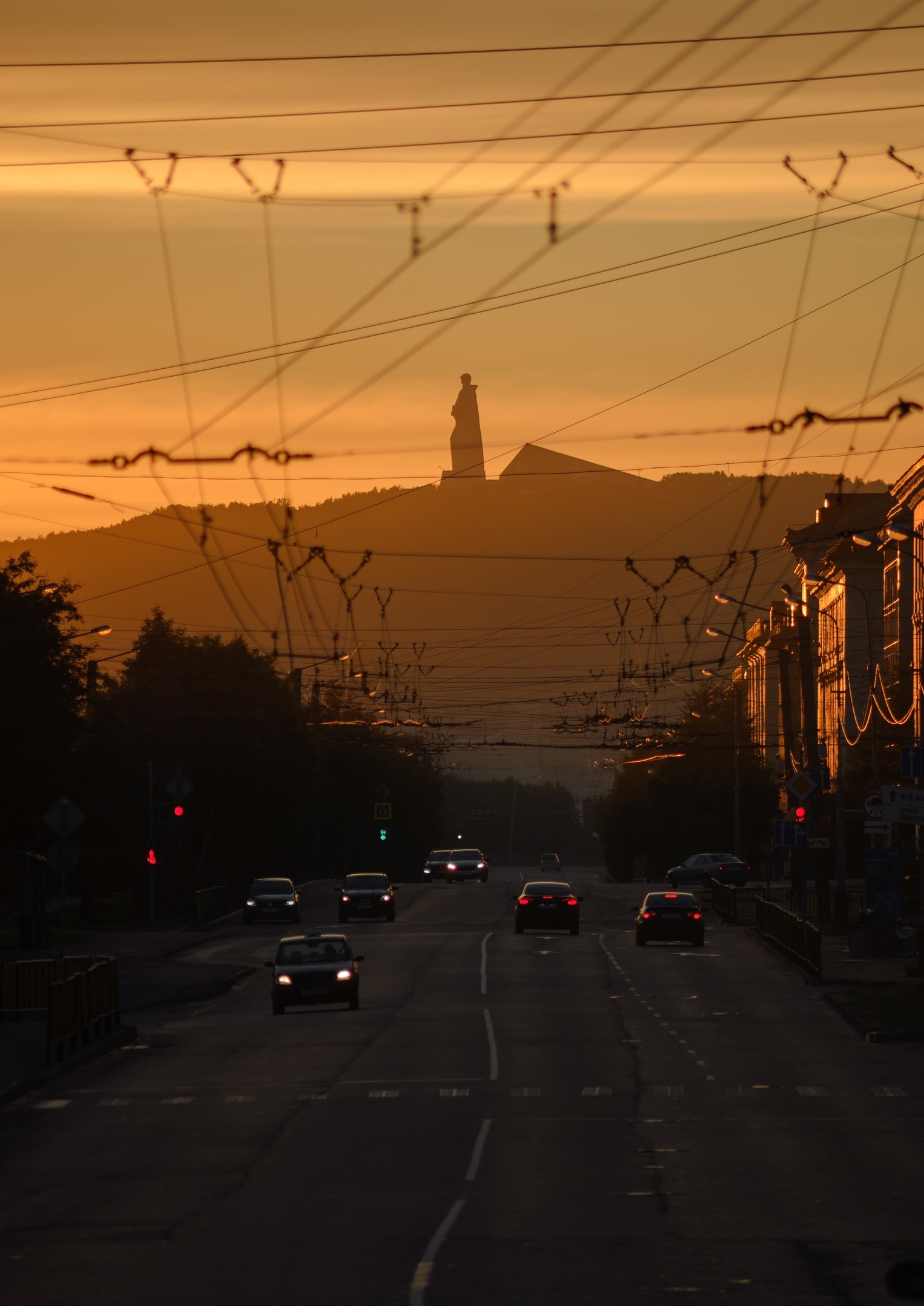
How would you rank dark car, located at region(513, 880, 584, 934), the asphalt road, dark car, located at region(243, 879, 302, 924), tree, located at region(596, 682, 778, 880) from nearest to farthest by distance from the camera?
the asphalt road < dark car, located at region(513, 880, 584, 934) < dark car, located at region(243, 879, 302, 924) < tree, located at region(596, 682, 778, 880)

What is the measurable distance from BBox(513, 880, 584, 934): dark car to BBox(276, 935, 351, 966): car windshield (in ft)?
70.9

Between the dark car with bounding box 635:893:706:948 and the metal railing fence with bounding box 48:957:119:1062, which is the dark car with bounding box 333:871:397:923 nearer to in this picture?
the dark car with bounding box 635:893:706:948

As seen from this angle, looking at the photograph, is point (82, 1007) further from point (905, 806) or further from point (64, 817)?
point (905, 806)

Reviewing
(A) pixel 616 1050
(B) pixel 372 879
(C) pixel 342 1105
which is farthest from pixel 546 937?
(C) pixel 342 1105

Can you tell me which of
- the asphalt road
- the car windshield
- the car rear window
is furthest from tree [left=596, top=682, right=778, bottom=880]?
the asphalt road

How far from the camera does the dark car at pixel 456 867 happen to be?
9038 centimetres

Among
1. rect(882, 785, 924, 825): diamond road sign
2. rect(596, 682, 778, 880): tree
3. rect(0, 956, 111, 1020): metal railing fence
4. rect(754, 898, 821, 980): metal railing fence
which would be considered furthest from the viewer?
rect(596, 682, 778, 880): tree

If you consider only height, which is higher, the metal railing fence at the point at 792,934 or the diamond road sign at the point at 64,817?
the diamond road sign at the point at 64,817

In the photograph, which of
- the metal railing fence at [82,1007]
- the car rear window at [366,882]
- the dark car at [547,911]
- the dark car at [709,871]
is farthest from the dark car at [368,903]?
the metal railing fence at [82,1007]

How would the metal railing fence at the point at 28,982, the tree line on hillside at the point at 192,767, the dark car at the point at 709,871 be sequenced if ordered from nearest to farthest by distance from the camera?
the metal railing fence at the point at 28,982 → the tree line on hillside at the point at 192,767 → the dark car at the point at 709,871

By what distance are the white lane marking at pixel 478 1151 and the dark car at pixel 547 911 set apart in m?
36.3

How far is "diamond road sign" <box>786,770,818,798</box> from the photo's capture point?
49344 mm

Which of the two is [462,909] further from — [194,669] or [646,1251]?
[646,1251]

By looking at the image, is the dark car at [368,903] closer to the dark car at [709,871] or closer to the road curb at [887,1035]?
the dark car at [709,871]
